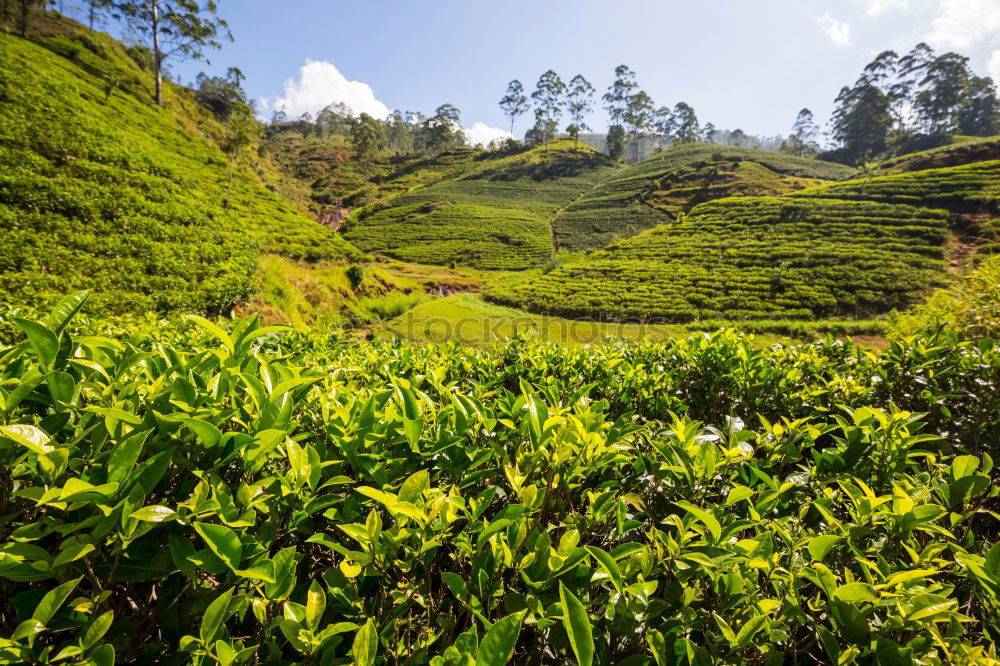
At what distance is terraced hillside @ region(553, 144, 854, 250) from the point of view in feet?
139

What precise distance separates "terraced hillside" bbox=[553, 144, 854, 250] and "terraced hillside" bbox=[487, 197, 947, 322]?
1003cm

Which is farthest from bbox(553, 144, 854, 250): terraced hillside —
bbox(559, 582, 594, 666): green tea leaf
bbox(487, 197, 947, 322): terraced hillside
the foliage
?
bbox(559, 582, 594, 666): green tea leaf

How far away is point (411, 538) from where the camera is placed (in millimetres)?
923

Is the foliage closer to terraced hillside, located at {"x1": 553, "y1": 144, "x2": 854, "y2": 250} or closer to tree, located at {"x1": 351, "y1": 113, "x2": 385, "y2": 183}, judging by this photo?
terraced hillside, located at {"x1": 553, "y1": 144, "x2": 854, "y2": 250}

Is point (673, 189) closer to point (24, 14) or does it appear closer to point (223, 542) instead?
point (223, 542)

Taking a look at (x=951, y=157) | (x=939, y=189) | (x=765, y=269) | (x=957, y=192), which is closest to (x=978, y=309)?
(x=765, y=269)

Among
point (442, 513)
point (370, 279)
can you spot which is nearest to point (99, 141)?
point (370, 279)

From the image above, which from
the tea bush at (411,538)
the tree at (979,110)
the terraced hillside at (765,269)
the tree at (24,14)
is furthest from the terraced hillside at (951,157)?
the tree at (24,14)

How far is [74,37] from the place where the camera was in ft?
90.0

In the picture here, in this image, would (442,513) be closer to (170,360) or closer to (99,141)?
(170,360)

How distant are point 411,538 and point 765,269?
28748 mm

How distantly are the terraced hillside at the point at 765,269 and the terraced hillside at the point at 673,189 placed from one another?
10.0 m

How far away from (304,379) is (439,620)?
2.33ft

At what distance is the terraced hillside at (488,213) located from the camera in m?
40.5
